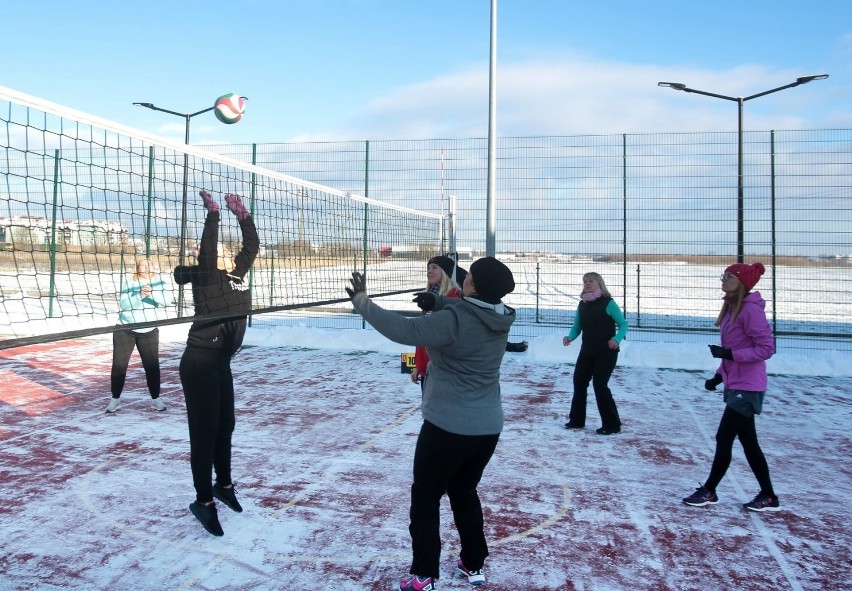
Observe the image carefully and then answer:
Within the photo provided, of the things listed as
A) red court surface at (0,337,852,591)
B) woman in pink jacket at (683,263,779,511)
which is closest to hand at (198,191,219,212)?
red court surface at (0,337,852,591)

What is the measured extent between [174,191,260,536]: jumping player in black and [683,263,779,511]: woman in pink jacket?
3226 millimetres

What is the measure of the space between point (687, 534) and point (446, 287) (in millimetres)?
2448

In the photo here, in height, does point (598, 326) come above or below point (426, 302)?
below

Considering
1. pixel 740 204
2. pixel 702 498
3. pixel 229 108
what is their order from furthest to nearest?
pixel 229 108 < pixel 740 204 < pixel 702 498

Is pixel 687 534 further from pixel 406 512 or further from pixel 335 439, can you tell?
pixel 335 439

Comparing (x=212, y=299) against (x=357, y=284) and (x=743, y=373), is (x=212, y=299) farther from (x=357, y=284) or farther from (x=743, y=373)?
(x=743, y=373)

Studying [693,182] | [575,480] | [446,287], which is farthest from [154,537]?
[693,182]

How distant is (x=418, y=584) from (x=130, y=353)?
197 inches

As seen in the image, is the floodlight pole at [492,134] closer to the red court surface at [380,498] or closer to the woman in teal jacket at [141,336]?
the red court surface at [380,498]

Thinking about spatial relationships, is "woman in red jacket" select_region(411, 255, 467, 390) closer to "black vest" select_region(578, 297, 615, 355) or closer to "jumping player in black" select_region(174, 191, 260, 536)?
"jumping player in black" select_region(174, 191, 260, 536)

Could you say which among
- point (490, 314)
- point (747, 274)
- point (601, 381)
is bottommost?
point (601, 381)

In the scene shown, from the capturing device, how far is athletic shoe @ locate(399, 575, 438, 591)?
340 cm

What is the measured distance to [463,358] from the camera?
3.34 meters

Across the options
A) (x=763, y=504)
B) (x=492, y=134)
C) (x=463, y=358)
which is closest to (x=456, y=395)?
(x=463, y=358)
